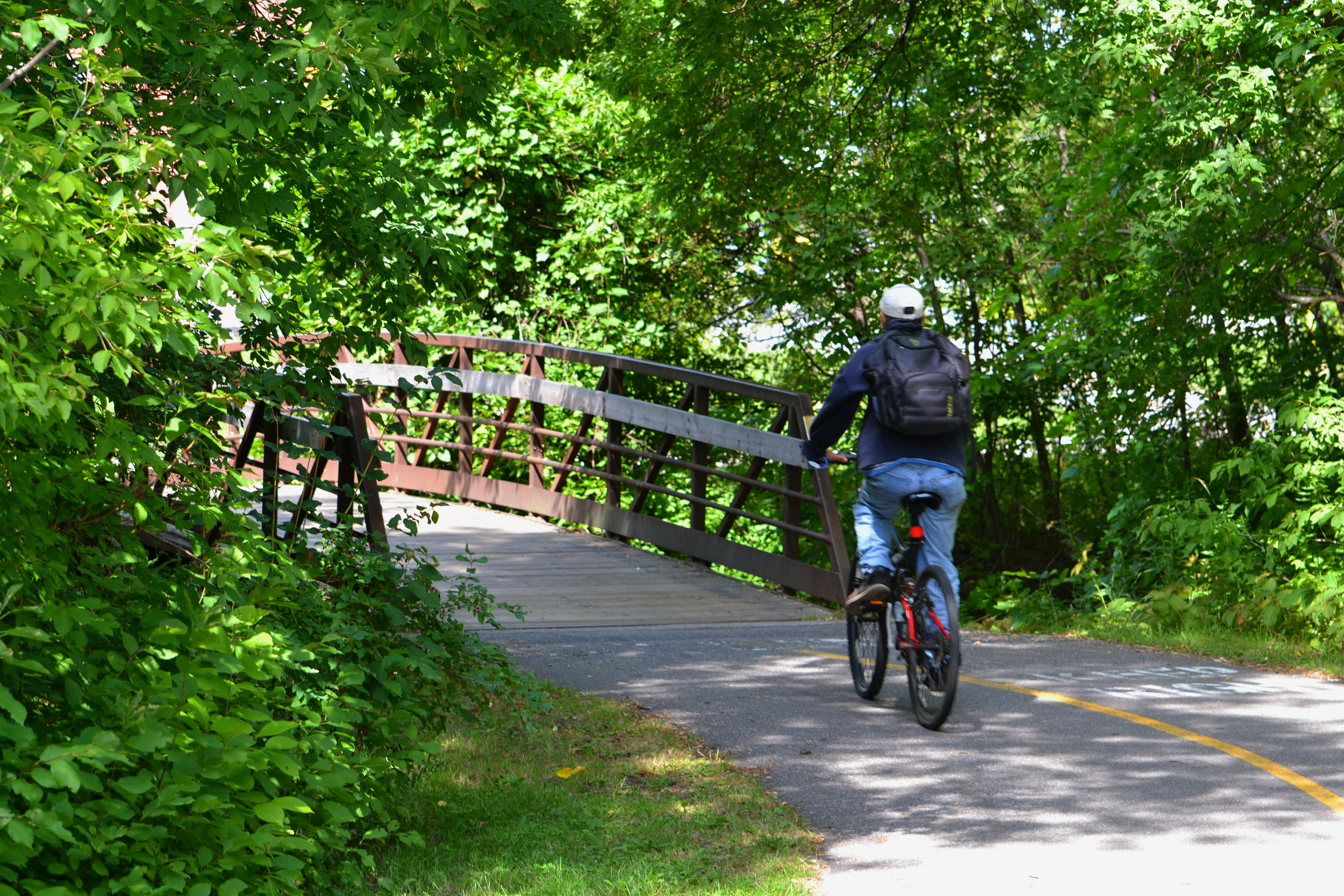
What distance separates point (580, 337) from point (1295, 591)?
917 centimetres

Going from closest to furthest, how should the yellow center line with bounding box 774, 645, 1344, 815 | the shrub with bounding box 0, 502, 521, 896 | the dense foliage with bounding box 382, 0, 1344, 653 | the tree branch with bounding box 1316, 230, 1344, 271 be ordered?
1. the shrub with bounding box 0, 502, 521, 896
2. the yellow center line with bounding box 774, 645, 1344, 815
3. the dense foliage with bounding box 382, 0, 1344, 653
4. the tree branch with bounding box 1316, 230, 1344, 271

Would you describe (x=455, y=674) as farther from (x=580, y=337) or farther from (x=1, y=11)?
(x=580, y=337)

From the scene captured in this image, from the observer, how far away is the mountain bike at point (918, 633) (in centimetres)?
560

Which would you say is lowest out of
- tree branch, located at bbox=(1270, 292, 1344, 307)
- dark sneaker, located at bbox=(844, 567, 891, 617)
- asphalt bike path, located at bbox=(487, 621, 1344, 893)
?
asphalt bike path, located at bbox=(487, 621, 1344, 893)

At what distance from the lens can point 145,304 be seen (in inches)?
113

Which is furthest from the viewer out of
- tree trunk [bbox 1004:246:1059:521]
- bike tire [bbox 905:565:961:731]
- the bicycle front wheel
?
tree trunk [bbox 1004:246:1059:521]

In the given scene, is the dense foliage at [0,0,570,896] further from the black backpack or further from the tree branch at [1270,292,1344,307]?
the tree branch at [1270,292,1344,307]

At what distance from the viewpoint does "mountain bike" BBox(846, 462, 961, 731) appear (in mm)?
5602

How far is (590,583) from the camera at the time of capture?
9.99 metres

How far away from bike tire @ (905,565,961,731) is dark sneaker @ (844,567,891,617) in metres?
0.23

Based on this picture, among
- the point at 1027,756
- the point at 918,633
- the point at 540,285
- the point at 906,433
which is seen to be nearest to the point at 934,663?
the point at 918,633

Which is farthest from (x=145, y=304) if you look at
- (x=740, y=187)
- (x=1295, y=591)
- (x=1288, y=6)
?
(x=740, y=187)

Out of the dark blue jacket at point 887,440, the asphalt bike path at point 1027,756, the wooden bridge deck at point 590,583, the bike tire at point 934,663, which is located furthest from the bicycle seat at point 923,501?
the wooden bridge deck at point 590,583

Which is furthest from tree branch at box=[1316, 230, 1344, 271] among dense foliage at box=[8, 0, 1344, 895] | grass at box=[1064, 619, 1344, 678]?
grass at box=[1064, 619, 1344, 678]
